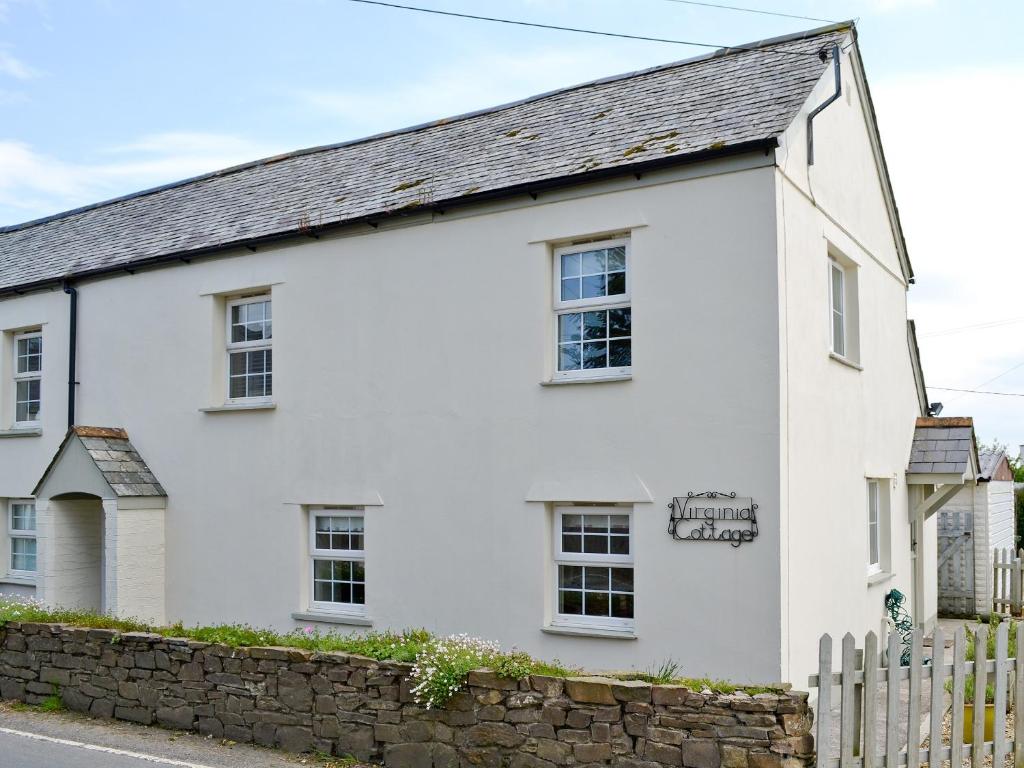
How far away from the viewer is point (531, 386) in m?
11.7

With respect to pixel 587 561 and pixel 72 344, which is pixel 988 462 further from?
pixel 72 344

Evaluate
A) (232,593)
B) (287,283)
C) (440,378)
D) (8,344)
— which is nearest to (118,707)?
(232,593)

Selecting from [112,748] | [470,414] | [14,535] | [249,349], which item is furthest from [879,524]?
[14,535]

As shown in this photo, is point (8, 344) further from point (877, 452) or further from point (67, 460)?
point (877, 452)

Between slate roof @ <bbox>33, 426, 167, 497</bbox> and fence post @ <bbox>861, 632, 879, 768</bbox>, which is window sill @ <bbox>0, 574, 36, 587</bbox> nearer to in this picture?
slate roof @ <bbox>33, 426, 167, 497</bbox>

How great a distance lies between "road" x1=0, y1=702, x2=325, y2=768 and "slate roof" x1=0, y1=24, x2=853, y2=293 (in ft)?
21.4

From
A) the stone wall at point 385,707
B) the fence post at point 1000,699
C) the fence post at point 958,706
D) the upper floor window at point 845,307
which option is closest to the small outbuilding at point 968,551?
the upper floor window at point 845,307

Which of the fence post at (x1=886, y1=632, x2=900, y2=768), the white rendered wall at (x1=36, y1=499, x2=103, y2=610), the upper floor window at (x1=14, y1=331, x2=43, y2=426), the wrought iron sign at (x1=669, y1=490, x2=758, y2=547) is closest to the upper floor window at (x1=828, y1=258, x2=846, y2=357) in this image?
the wrought iron sign at (x1=669, y1=490, x2=758, y2=547)

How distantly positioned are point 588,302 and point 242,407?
5440mm

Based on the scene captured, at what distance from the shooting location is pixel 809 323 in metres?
11.3

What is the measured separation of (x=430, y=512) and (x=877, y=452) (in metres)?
6.27

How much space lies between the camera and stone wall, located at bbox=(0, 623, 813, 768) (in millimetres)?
7270

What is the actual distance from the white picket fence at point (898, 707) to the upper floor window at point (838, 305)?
5574 millimetres

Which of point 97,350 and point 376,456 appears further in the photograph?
point 97,350
